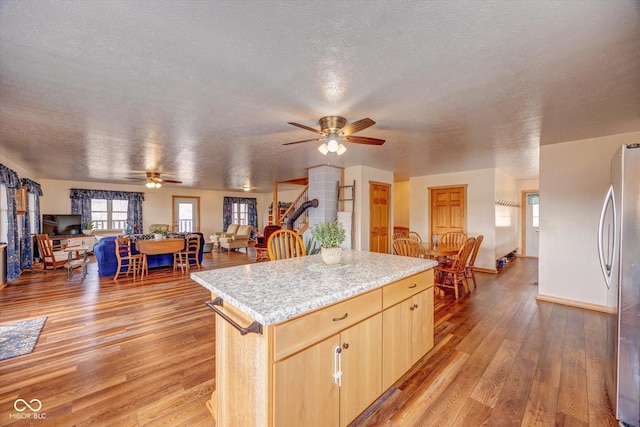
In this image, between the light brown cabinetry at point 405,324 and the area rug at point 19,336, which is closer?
the light brown cabinetry at point 405,324

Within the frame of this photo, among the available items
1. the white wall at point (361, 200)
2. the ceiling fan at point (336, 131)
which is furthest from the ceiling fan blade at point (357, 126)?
the white wall at point (361, 200)

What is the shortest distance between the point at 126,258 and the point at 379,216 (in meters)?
5.26

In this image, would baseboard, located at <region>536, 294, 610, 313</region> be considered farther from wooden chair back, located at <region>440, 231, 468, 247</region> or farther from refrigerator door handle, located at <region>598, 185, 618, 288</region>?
refrigerator door handle, located at <region>598, 185, 618, 288</region>

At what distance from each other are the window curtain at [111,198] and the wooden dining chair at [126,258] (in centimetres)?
396

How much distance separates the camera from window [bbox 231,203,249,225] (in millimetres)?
11375

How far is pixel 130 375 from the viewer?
6.83 feet

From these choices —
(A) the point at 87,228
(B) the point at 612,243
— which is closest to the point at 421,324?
(B) the point at 612,243

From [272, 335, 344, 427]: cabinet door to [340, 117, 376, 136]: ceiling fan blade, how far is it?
1.73m

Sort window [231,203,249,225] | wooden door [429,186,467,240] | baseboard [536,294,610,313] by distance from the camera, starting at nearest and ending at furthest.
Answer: baseboard [536,294,610,313] → wooden door [429,186,467,240] → window [231,203,249,225]

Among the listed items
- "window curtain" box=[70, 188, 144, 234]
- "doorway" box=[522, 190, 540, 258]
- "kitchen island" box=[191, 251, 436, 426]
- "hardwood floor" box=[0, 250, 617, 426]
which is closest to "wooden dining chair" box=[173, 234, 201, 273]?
"hardwood floor" box=[0, 250, 617, 426]

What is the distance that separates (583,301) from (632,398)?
2631 millimetres

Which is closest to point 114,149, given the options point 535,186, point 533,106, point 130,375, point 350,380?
point 130,375

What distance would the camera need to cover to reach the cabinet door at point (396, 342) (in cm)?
173

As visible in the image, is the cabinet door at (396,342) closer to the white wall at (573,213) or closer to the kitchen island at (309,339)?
the kitchen island at (309,339)
